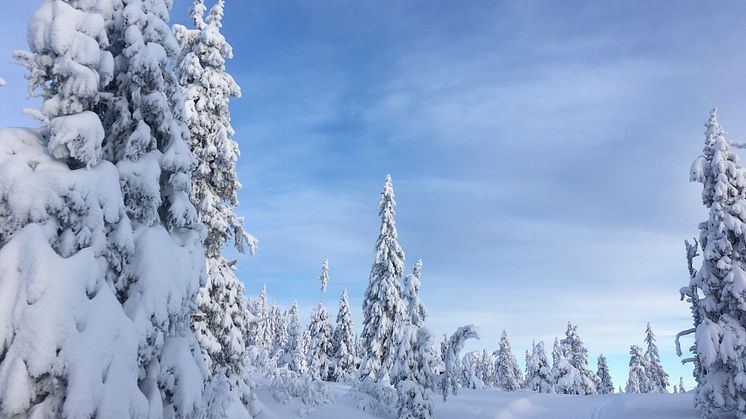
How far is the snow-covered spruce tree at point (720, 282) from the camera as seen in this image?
22.6m

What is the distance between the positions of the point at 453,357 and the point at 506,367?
61247 mm

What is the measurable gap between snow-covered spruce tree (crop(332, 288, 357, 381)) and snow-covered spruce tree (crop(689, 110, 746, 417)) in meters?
34.5

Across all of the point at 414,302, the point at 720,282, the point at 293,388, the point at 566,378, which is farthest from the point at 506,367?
the point at 293,388

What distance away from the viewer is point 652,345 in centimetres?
7769

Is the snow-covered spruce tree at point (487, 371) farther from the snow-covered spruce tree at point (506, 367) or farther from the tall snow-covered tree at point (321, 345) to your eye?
the tall snow-covered tree at point (321, 345)

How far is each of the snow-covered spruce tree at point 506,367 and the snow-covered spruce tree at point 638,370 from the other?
59.8ft

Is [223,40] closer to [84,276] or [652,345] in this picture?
[84,276]

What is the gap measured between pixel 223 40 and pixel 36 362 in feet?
51.9

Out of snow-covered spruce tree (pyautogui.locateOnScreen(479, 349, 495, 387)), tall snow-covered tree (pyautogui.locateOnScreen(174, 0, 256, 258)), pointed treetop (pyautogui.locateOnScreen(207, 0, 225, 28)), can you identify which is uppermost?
pointed treetop (pyautogui.locateOnScreen(207, 0, 225, 28))

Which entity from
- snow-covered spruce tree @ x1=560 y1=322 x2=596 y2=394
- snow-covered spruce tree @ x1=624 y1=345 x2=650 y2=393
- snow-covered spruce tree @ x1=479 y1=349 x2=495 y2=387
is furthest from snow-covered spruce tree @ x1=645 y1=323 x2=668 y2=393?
snow-covered spruce tree @ x1=479 y1=349 x2=495 y2=387

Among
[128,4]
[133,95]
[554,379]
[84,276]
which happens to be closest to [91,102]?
[133,95]

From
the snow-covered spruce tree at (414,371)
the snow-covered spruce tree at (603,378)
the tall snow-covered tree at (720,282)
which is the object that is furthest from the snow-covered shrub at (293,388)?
the snow-covered spruce tree at (603,378)

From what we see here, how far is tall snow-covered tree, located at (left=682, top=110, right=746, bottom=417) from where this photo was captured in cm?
2256

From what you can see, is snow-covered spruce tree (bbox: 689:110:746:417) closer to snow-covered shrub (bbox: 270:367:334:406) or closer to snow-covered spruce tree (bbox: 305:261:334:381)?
snow-covered shrub (bbox: 270:367:334:406)
